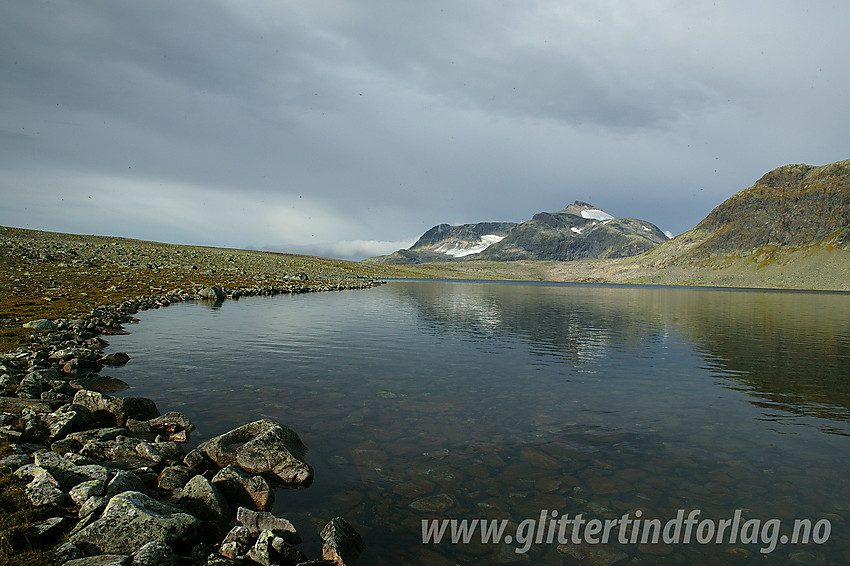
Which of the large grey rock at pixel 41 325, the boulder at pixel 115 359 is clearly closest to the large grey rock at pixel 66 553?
the boulder at pixel 115 359

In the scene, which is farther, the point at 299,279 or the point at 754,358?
the point at 299,279

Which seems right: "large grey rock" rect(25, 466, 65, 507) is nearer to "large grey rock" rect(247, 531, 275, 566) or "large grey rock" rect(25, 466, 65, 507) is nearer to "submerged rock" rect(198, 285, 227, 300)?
"large grey rock" rect(247, 531, 275, 566)

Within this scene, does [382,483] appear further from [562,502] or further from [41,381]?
[41,381]

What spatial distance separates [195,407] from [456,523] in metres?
11.8

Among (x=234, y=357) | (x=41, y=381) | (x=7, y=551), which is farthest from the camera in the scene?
(x=234, y=357)

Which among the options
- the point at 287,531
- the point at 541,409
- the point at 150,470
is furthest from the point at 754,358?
the point at 150,470

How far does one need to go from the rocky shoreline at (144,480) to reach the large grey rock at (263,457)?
0.03 meters

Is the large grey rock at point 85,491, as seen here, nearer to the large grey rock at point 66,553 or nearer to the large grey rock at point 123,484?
the large grey rock at point 123,484

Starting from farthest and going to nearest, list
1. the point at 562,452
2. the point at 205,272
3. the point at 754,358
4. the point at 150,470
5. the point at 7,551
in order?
the point at 205,272
the point at 754,358
the point at 562,452
the point at 150,470
the point at 7,551

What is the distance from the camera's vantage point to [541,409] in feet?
57.7

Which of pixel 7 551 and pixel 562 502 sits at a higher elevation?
pixel 7 551

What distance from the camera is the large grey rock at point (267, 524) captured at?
8688mm

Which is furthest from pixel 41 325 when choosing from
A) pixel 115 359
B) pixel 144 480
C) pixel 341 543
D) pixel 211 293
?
pixel 211 293

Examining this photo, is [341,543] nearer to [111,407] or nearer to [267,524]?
[267,524]
